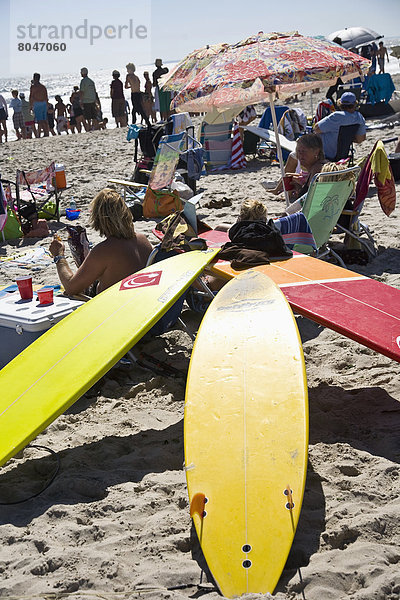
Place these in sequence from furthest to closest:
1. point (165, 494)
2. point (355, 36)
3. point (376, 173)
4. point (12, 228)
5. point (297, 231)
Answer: point (355, 36), point (12, 228), point (376, 173), point (297, 231), point (165, 494)

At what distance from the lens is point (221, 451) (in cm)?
250

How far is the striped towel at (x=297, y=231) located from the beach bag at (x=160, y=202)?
9.76 ft

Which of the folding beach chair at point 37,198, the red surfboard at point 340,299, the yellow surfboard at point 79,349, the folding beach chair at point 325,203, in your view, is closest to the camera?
the yellow surfboard at point 79,349

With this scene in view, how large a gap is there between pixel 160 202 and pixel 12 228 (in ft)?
5.69

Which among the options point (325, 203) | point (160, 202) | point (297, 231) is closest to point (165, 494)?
point (297, 231)

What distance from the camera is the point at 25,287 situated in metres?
3.83

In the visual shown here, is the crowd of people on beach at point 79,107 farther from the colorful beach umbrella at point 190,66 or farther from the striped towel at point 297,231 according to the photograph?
the striped towel at point 297,231

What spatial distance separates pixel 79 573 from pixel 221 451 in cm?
70

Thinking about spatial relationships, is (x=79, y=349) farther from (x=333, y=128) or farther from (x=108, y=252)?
(x=333, y=128)

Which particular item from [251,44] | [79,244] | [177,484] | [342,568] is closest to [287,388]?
[177,484]

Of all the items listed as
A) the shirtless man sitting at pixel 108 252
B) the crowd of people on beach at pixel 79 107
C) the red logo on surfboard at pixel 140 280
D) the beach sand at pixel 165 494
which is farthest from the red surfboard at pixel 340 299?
the crowd of people on beach at pixel 79 107

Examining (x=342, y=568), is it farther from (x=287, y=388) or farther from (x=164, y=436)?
(x=164, y=436)

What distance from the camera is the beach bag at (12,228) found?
22.7 ft

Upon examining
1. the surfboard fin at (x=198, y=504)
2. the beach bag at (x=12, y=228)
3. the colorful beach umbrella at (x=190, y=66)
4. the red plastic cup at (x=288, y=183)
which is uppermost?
the colorful beach umbrella at (x=190, y=66)
